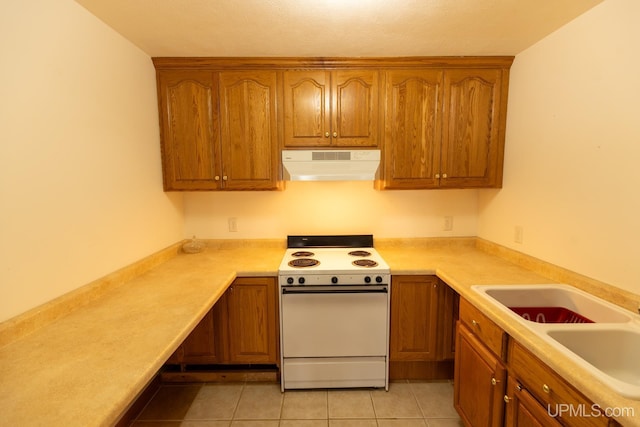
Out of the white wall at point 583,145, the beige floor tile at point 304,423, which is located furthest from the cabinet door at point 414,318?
the white wall at point 583,145

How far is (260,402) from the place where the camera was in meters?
2.05

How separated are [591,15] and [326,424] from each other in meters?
2.70

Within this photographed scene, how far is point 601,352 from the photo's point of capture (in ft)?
3.97

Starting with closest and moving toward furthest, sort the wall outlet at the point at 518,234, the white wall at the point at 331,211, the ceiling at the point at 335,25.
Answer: the ceiling at the point at 335,25
the wall outlet at the point at 518,234
the white wall at the point at 331,211

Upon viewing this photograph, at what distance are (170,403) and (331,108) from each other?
239cm

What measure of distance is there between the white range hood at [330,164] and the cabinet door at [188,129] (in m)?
0.59

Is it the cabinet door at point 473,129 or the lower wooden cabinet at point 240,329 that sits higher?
the cabinet door at point 473,129

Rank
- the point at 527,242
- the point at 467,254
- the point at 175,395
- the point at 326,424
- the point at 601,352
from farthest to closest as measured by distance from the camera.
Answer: the point at 467,254, the point at 175,395, the point at 527,242, the point at 326,424, the point at 601,352

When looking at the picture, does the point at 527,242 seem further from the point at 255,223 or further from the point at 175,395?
the point at 175,395

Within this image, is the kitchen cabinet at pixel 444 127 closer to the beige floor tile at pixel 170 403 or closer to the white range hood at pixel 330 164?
the white range hood at pixel 330 164

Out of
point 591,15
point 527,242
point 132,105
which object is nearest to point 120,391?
point 132,105

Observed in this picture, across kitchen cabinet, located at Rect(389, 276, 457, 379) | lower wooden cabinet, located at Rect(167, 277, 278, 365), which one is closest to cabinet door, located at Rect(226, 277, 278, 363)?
lower wooden cabinet, located at Rect(167, 277, 278, 365)

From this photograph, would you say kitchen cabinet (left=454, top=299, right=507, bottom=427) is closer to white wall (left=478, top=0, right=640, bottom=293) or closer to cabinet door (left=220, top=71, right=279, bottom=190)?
white wall (left=478, top=0, right=640, bottom=293)

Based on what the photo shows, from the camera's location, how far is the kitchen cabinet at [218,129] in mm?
2164
